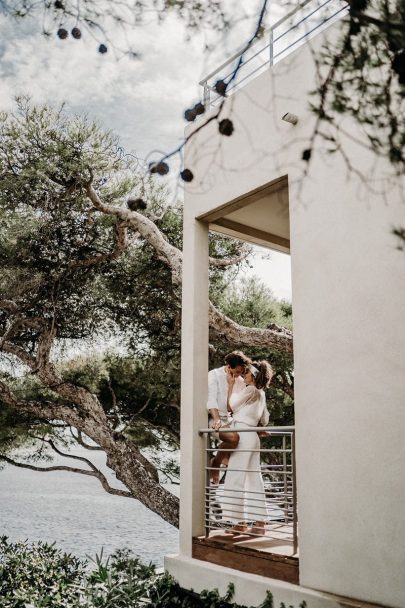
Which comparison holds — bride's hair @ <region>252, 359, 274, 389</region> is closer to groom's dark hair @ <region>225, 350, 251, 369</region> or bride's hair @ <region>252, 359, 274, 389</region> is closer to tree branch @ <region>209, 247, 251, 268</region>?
groom's dark hair @ <region>225, 350, 251, 369</region>

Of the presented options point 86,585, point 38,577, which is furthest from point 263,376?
point 38,577

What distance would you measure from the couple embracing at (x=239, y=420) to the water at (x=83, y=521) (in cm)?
4652

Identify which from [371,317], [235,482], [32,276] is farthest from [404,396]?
[32,276]

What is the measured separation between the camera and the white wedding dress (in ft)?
20.0

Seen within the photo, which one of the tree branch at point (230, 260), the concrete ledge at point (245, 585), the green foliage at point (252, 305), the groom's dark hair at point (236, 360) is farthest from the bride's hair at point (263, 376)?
the green foliage at point (252, 305)

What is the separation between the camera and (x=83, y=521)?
69750 mm

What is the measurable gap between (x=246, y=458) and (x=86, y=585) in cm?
323

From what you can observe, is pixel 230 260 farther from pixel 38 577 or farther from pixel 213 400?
pixel 38 577

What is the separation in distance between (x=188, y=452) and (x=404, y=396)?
8.42 ft

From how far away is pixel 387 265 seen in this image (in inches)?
177

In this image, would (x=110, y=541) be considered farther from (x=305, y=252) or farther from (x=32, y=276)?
(x=305, y=252)

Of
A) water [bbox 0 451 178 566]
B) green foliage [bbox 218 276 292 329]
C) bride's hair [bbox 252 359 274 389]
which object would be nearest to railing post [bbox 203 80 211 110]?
bride's hair [bbox 252 359 274 389]

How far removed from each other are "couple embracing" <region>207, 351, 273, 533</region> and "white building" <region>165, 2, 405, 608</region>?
0.89 feet

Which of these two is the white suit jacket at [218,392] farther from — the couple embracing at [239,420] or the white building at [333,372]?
the white building at [333,372]
